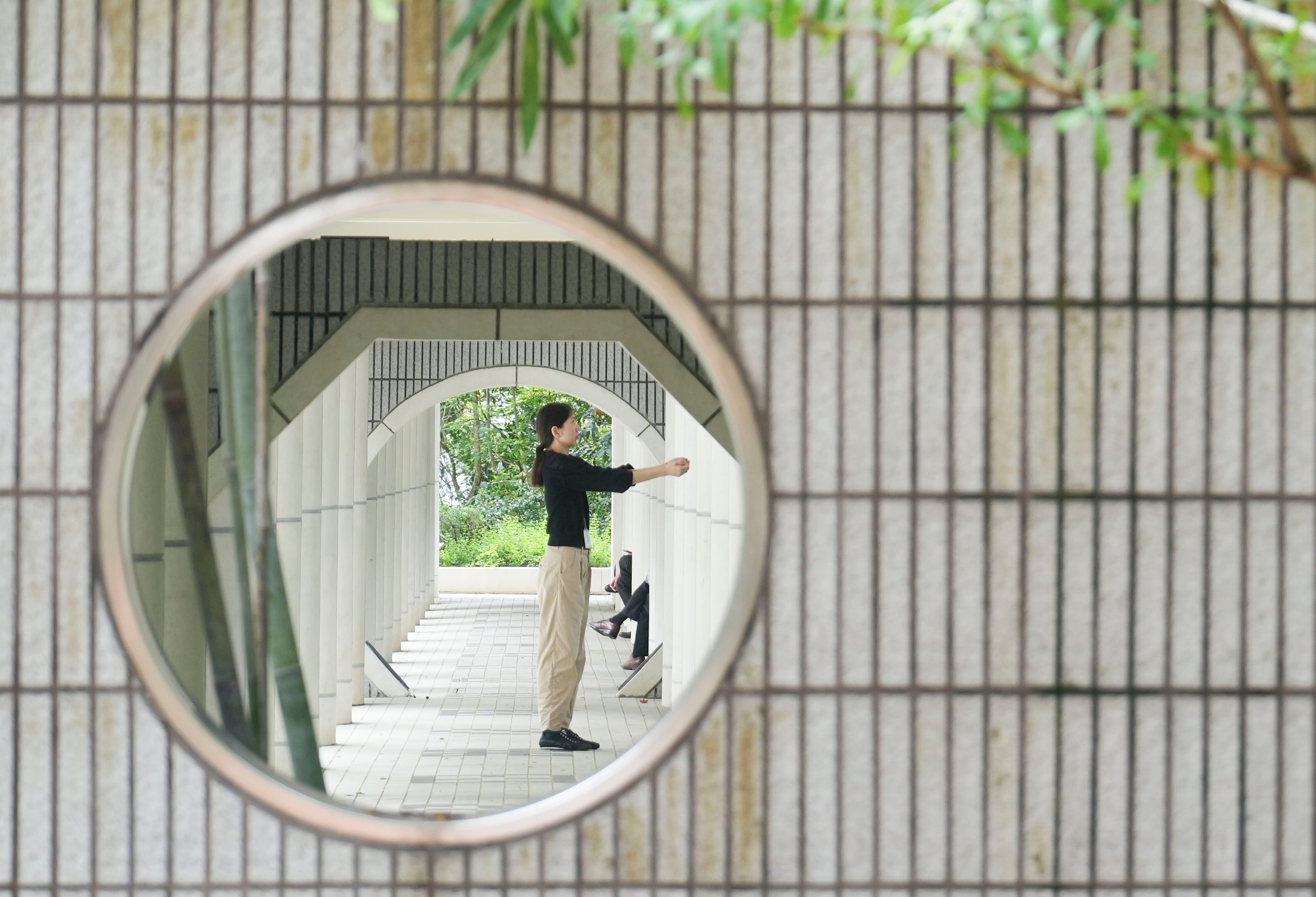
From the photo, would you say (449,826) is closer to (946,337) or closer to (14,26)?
(946,337)

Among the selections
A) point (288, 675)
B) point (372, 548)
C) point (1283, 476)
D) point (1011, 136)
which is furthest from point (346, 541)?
point (1011, 136)

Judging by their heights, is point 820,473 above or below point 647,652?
above

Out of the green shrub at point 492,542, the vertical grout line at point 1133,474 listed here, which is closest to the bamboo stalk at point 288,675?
the vertical grout line at point 1133,474

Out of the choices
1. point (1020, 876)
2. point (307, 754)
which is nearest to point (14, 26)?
point (307, 754)

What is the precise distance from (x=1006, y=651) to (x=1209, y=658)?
459mm

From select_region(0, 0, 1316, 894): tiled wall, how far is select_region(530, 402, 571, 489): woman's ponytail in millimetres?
3914

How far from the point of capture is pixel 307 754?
3602 millimetres

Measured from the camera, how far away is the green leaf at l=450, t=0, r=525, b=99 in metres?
2.61

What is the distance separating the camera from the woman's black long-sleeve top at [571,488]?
665 cm

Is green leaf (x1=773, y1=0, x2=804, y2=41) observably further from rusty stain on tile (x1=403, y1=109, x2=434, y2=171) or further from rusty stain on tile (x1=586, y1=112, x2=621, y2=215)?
rusty stain on tile (x1=403, y1=109, x2=434, y2=171)

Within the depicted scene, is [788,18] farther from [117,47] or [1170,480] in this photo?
[117,47]

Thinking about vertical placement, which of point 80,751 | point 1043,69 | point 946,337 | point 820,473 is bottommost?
point 80,751

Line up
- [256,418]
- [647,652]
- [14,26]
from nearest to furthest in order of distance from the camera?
[14,26], [256,418], [647,652]

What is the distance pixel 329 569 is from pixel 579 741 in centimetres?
201
